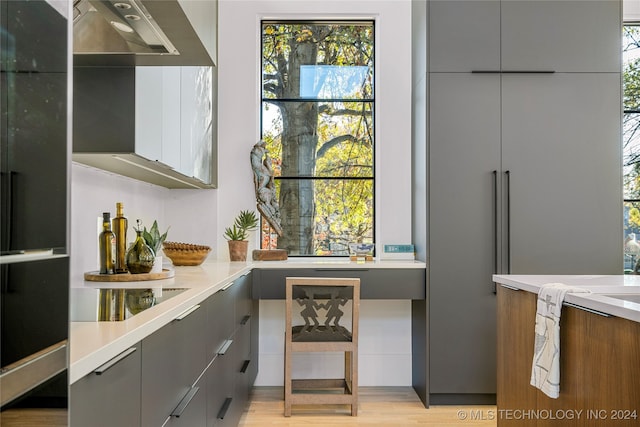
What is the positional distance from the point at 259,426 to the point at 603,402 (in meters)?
1.87

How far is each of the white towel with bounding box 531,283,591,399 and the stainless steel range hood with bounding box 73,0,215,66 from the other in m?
1.57

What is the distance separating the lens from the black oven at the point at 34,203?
558 mm

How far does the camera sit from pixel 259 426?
2.73 metres

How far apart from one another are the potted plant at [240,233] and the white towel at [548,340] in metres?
2.00

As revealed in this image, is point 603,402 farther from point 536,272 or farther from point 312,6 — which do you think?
point 312,6

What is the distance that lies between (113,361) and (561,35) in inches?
128

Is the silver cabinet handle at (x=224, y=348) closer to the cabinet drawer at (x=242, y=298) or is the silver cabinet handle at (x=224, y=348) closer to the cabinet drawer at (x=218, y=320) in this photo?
the cabinet drawer at (x=218, y=320)

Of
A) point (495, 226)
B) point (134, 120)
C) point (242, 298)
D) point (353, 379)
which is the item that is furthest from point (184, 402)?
point (495, 226)

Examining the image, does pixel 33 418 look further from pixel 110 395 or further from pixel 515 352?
pixel 515 352

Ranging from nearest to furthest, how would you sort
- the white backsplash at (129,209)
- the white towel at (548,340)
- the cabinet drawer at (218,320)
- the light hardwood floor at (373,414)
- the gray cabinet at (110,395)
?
the gray cabinet at (110,395)
the white towel at (548,340)
the cabinet drawer at (218,320)
the white backsplash at (129,209)
the light hardwood floor at (373,414)

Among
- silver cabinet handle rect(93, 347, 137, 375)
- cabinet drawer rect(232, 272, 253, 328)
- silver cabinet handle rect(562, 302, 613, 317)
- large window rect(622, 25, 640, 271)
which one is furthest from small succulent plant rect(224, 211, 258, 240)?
large window rect(622, 25, 640, 271)

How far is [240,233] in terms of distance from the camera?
3.34m

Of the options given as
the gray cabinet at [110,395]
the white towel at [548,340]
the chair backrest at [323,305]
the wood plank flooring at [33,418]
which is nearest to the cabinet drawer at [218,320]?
the chair backrest at [323,305]

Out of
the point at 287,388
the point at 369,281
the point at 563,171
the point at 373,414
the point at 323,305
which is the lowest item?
the point at 373,414
